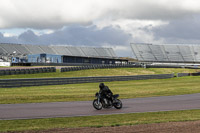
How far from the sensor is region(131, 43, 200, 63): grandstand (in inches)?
4769

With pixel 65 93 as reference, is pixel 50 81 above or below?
above

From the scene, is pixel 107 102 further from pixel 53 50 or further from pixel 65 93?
pixel 53 50

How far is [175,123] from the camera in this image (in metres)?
12.0

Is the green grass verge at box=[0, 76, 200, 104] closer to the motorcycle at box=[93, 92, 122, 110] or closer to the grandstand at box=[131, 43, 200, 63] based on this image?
→ the motorcycle at box=[93, 92, 122, 110]

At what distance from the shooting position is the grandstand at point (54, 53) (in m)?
91.8

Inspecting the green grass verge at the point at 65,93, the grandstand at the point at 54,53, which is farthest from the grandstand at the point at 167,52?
the green grass verge at the point at 65,93

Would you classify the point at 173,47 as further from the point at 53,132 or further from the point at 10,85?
the point at 53,132

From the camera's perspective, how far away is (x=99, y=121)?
41.2 feet

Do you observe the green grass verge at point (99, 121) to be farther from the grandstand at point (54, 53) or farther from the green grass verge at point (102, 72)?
the grandstand at point (54, 53)

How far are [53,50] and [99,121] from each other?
101743 millimetres

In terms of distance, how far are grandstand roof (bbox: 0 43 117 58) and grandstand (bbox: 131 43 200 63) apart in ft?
37.8

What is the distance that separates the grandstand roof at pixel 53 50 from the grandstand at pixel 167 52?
11.5 meters

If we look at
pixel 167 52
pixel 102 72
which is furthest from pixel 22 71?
pixel 167 52

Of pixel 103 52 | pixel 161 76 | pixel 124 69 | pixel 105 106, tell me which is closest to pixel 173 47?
pixel 103 52
